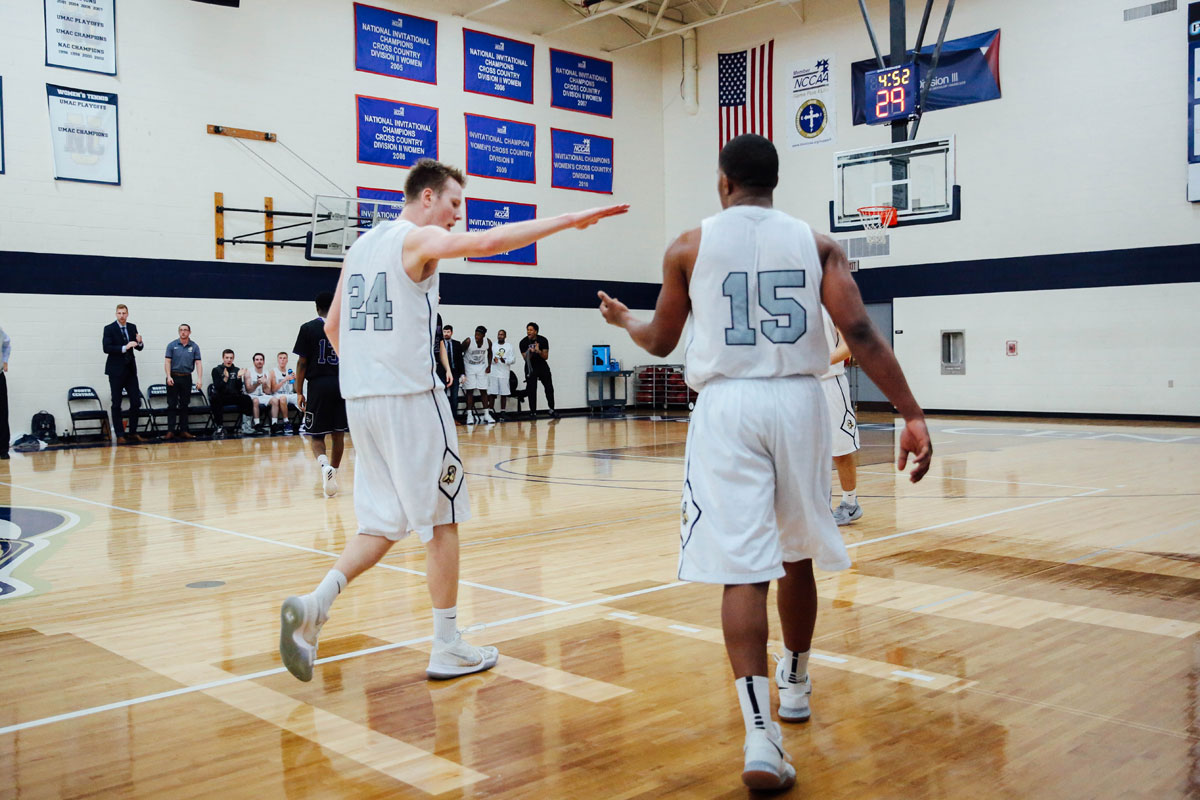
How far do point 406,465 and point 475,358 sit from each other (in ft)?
49.6

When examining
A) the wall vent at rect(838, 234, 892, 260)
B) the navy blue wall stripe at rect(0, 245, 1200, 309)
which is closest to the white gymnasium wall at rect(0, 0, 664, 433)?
the navy blue wall stripe at rect(0, 245, 1200, 309)

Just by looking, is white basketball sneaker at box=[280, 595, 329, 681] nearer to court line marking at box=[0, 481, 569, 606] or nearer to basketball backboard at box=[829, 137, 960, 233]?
court line marking at box=[0, 481, 569, 606]

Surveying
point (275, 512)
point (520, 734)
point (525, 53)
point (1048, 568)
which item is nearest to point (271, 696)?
point (520, 734)

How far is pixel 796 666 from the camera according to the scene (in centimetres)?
305

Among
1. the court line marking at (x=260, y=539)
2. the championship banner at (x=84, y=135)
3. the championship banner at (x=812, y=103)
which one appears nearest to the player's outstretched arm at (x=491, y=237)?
the court line marking at (x=260, y=539)

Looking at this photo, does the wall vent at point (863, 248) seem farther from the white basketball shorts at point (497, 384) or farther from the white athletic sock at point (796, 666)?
the white athletic sock at point (796, 666)

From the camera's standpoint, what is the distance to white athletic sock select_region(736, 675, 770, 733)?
8.40ft

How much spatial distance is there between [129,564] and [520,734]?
376cm

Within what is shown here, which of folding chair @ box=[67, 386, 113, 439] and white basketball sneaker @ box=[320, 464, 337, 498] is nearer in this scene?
white basketball sneaker @ box=[320, 464, 337, 498]

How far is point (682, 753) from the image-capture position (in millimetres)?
2828

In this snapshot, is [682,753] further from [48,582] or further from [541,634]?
[48,582]

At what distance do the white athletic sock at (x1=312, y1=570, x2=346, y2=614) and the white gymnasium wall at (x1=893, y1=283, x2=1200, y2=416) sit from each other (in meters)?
16.4

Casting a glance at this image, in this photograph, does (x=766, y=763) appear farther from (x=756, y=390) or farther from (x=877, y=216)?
(x=877, y=216)

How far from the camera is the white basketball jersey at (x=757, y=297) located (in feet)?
8.94
